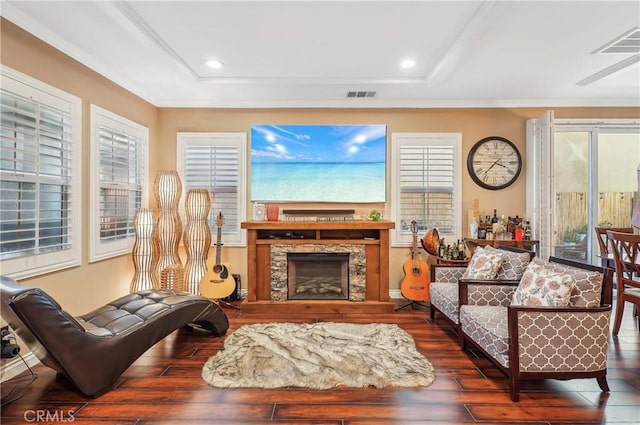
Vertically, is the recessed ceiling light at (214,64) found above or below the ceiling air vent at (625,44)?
above

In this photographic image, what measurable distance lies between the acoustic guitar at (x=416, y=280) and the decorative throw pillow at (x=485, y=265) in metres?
0.75

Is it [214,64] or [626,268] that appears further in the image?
[214,64]

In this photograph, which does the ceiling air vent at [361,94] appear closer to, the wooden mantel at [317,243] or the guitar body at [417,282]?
the wooden mantel at [317,243]

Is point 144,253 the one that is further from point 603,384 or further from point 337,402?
point 603,384

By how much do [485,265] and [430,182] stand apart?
64.9 inches

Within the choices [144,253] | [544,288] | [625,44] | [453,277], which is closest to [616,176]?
[625,44]

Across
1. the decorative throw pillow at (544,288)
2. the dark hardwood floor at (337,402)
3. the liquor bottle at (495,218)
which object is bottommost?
the dark hardwood floor at (337,402)

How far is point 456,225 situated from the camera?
472cm

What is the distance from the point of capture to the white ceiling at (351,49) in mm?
2563

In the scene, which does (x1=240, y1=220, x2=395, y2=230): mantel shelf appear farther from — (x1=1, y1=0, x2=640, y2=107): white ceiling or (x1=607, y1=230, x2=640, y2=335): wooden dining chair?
(x1=607, y1=230, x2=640, y2=335): wooden dining chair

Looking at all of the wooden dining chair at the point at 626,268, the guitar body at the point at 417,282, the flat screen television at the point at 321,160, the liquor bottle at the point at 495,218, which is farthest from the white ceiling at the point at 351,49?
the guitar body at the point at 417,282

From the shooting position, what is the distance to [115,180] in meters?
3.83

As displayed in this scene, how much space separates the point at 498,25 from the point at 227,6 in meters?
2.09

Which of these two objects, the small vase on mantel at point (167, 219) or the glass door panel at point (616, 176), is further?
the glass door panel at point (616, 176)
